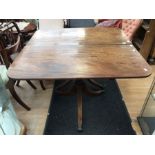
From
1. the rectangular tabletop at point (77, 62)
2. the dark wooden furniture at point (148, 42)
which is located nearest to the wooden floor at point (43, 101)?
the dark wooden furniture at point (148, 42)

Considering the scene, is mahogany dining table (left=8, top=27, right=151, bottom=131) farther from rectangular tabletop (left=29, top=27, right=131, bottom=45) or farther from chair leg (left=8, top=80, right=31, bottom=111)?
chair leg (left=8, top=80, right=31, bottom=111)

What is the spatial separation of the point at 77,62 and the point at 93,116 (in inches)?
27.1

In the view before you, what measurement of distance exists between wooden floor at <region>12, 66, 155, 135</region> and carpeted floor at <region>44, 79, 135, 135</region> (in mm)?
67

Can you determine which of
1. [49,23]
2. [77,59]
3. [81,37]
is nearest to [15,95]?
[77,59]

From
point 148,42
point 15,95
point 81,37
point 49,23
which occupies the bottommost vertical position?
point 15,95

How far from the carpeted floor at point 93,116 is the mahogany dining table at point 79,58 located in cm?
11

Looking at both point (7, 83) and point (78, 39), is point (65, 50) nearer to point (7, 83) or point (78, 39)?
point (78, 39)

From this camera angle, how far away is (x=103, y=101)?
6.85ft

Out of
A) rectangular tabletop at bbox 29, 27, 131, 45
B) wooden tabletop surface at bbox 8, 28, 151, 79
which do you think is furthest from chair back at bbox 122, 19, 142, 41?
wooden tabletop surface at bbox 8, 28, 151, 79

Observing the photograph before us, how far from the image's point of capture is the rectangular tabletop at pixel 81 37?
189 cm

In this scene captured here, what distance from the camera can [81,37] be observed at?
201 centimetres

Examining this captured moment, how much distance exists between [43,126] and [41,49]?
0.76 m

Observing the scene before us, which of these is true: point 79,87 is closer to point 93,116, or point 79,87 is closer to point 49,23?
point 93,116
